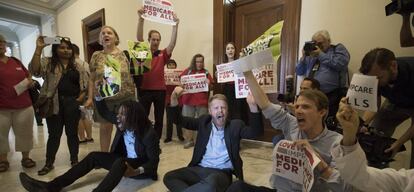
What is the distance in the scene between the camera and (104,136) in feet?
7.14

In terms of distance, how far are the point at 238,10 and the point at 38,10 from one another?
18.6 ft

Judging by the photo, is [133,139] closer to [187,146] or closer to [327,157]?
[187,146]

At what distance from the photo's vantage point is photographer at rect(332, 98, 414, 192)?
2.48 feet

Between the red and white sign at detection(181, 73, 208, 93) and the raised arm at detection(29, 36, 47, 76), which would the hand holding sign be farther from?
the raised arm at detection(29, 36, 47, 76)

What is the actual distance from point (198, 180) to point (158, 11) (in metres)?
1.69

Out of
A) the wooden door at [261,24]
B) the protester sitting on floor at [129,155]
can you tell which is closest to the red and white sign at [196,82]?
the wooden door at [261,24]

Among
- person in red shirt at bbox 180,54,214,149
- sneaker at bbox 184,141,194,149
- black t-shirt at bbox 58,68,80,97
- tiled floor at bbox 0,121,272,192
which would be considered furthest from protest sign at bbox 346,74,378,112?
black t-shirt at bbox 58,68,80,97

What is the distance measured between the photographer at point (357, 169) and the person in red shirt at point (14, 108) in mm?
2450

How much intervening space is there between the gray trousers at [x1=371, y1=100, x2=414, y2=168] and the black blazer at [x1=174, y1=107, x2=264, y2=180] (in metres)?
0.96

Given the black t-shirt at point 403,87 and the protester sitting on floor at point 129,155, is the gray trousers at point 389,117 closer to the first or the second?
the black t-shirt at point 403,87

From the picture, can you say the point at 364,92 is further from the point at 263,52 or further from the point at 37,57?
the point at 37,57

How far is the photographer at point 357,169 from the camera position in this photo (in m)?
0.76

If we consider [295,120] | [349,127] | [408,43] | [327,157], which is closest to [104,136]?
[295,120]

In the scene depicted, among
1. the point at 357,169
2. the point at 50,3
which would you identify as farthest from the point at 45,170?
the point at 50,3
